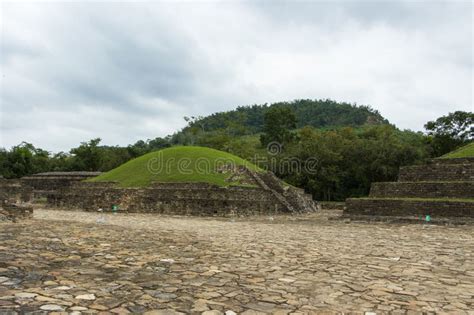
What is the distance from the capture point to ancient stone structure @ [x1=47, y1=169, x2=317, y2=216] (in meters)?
18.0

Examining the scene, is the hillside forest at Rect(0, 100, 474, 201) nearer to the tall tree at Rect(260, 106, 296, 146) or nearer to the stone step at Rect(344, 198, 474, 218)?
the tall tree at Rect(260, 106, 296, 146)

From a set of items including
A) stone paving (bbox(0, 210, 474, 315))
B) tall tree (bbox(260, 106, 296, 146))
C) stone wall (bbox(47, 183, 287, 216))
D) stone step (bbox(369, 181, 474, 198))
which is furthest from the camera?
tall tree (bbox(260, 106, 296, 146))

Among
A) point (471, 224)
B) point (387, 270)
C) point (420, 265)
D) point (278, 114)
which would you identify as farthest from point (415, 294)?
point (278, 114)

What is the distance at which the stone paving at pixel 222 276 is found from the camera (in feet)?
11.5

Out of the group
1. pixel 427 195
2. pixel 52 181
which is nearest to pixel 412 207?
pixel 427 195

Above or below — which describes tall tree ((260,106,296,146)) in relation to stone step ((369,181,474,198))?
above

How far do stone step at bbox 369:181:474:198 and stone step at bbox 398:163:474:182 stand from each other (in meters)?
1.24

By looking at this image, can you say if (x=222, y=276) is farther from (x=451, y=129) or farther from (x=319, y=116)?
(x=319, y=116)

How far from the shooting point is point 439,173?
663 inches

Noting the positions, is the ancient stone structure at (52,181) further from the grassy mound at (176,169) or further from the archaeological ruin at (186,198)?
the grassy mound at (176,169)

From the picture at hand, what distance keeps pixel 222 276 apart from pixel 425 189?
44.4ft

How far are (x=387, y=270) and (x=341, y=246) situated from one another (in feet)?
7.66

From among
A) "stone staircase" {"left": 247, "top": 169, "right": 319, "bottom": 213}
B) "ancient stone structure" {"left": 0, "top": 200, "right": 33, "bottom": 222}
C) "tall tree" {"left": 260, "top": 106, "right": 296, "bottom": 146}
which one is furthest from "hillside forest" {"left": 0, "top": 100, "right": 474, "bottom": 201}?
"ancient stone structure" {"left": 0, "top": 200, "right": 33, "bottom": 222}

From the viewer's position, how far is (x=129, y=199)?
19.7 m
